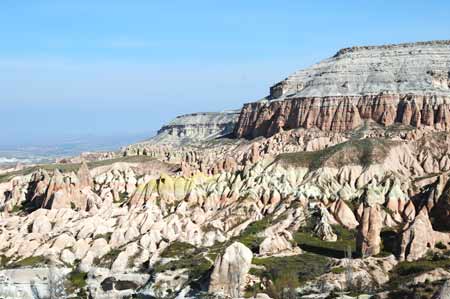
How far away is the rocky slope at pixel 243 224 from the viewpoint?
79.6 m

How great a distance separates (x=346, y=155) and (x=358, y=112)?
5179 cm

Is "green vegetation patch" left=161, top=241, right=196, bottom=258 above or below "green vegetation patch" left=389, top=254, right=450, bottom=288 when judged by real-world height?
below

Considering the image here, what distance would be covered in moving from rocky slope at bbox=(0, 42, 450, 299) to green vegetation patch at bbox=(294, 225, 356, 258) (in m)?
0.25

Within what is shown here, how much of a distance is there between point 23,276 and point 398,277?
146ft

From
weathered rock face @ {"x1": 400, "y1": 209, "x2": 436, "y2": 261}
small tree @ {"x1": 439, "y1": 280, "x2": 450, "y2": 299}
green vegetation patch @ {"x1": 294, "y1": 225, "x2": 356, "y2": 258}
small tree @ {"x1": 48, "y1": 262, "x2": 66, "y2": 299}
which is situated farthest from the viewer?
green vegetation patch @ {"x1": 294, "y1": 225, "x2": 356, "y2": 258}

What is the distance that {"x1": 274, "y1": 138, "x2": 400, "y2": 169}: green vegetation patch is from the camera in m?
129

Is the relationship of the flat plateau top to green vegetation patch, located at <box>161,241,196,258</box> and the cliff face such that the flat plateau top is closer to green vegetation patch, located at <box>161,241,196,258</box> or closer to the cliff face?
the cliff face

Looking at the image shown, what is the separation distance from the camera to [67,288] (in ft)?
291

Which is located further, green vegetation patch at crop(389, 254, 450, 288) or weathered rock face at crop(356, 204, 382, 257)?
weathered rock face at crop(356, 204, 382, 257)

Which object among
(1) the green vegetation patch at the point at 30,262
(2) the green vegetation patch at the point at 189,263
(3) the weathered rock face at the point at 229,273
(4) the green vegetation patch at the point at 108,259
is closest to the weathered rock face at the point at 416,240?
(3) the weathered rock face at the point at 229,273

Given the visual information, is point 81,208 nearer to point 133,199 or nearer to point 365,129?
point 133,199

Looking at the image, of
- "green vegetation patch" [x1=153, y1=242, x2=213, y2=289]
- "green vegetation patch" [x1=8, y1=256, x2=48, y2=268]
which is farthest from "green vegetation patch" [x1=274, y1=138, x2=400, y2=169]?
"green vegetation patch" [x1=8, y1=256, x2=48, y2=268]

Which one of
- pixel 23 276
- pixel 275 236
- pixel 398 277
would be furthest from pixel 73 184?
pixel 398 277

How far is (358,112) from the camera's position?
595ft
